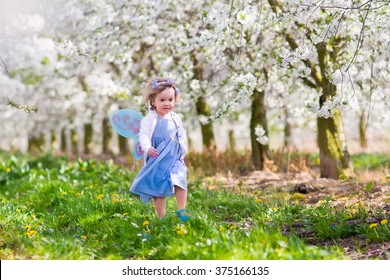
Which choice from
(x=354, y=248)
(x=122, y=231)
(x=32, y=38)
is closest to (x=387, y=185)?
(x=354, y=248)

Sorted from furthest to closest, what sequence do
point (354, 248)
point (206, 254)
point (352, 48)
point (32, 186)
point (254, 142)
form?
1. point (254, 142)
2. point (32, 186)
3. point (352, 48)
4. point (354, 248)
5. point (206, 254)

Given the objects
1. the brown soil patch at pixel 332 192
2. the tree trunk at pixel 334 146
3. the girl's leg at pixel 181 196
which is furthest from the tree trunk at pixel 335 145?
the girl's leg at pixel 181 196

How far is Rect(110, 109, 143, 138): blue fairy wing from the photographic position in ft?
20.5

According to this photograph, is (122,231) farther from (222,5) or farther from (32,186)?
(32,186)

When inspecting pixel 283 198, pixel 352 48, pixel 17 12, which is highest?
pixel 17 12

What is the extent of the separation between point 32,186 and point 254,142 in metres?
4.06

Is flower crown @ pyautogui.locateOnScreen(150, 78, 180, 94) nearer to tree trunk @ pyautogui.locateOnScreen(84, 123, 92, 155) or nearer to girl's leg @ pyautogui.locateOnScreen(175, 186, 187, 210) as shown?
girl's leg @ pyautogui.locateOnScreen(175, 186, 187, 210)

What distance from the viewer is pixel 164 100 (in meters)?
5.85

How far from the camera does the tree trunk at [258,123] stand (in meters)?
10.8

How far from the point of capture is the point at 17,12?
488 inches

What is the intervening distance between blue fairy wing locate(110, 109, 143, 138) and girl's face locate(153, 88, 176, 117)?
0.47 metres

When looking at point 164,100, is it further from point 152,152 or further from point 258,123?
point 258,123

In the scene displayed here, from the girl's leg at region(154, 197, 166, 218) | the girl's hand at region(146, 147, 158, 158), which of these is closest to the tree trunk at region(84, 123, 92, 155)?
the girl's leg at region(154, 197, 166, 218)

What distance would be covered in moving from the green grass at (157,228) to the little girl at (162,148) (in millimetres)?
281
